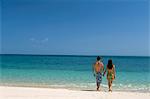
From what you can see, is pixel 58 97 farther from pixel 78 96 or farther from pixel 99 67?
pixel 99 67

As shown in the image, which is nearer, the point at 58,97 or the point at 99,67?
the point at 58,97

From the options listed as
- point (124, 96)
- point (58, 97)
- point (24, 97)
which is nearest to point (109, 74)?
point (124, 96)

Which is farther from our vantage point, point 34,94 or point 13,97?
point 34,94

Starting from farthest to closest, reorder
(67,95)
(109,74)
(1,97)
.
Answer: (109,74) → (67,95) → (1,97)

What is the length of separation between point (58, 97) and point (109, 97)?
1914 mm

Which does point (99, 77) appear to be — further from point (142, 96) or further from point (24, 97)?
point (24, 97)

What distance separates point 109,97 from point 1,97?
3.95 metres

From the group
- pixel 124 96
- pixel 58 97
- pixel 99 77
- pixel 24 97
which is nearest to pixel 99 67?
pixel 99 77

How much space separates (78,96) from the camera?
11.8 meters

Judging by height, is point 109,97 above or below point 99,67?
below

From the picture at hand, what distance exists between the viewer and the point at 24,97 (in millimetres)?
11367

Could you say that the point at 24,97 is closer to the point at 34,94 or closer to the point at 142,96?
the point at 34,94

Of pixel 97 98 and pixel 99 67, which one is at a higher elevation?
pixel 99 67

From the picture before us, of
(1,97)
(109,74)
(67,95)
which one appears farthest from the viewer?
(109,74)
